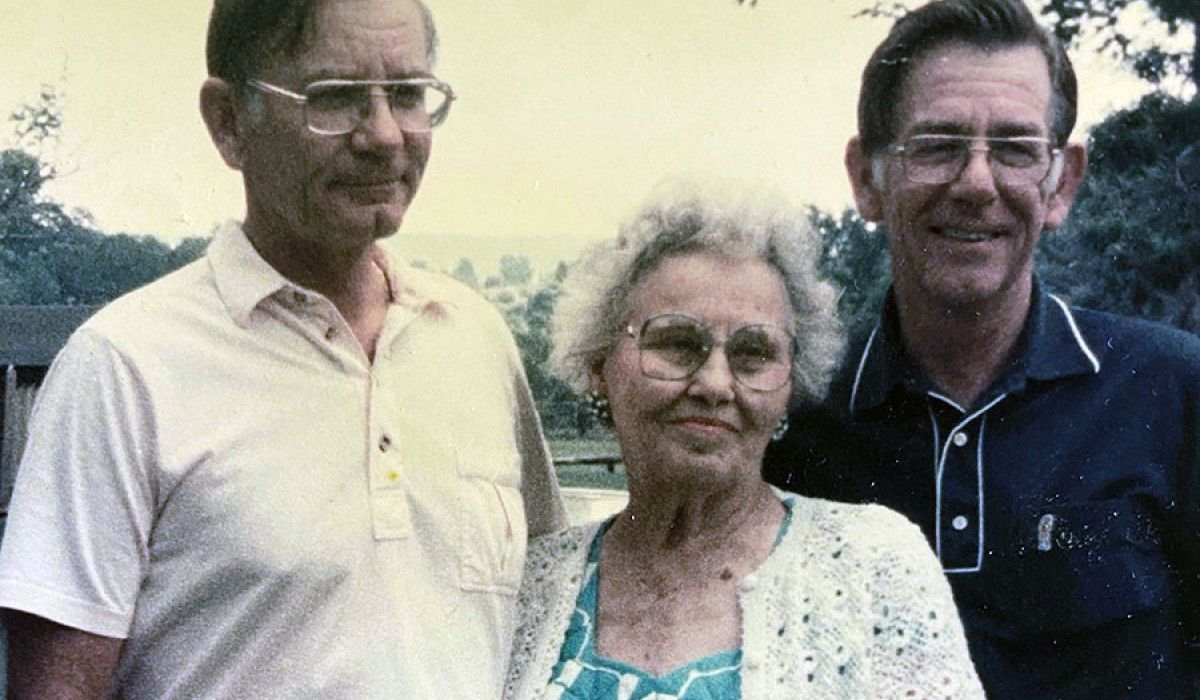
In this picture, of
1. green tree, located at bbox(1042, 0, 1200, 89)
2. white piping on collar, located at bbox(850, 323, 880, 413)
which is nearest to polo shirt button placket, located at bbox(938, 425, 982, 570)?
white piping on collar, located at bbox(850, 323, 880, 413)

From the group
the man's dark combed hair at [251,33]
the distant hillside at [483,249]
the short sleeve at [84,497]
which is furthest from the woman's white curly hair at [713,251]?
the short sleeve at [84,497]

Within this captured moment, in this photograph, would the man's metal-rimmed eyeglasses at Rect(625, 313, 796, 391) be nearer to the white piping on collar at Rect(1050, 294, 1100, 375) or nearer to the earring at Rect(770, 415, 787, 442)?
the earring at Rect(770, 415, 787, 442)

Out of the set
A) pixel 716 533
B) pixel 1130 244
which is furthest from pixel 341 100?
pixel 1130 244

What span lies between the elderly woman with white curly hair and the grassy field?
0.13 metres

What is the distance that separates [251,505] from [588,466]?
0.92 m

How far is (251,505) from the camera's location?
1878 millimetres

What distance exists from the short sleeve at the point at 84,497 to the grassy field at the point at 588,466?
0.91 meters

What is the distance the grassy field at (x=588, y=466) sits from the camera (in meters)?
2.41

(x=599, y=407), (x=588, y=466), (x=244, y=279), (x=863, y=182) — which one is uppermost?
(x=863, y=182)

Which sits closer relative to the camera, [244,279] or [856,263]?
[244,279]

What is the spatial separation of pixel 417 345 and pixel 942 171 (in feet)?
3.44

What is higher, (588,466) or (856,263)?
(856,263)

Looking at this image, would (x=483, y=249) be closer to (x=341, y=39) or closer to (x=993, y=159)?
(x=341, y=39)

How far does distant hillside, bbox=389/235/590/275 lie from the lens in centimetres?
259
